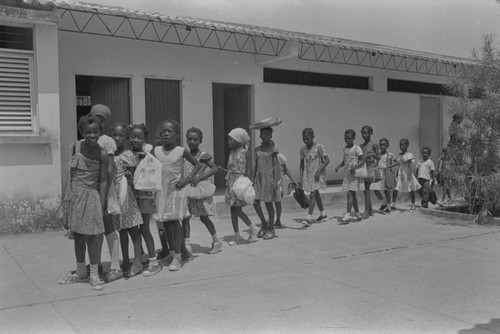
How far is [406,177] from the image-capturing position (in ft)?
32.4

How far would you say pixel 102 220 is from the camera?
4527 mm

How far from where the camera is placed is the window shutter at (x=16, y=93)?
721cm

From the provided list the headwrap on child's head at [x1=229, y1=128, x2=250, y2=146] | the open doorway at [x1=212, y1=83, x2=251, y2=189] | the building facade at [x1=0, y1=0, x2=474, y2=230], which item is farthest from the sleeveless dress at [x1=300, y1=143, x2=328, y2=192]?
the open doorway at [x1=212, y1=83, x2=251, y2=189]

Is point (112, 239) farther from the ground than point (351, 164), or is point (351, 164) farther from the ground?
point (351, 164)

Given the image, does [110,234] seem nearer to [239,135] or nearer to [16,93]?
[239,135]

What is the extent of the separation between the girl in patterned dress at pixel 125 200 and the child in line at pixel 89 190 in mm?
279

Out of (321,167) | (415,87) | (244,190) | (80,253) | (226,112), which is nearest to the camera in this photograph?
(80,253)

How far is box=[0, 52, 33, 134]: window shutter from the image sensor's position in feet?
23.7

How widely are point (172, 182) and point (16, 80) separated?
12.2ft

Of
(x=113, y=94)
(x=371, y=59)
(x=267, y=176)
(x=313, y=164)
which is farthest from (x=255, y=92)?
(x=267, y=176)

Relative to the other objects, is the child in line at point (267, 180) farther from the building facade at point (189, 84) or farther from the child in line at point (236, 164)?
the building facade at point (189, 84)

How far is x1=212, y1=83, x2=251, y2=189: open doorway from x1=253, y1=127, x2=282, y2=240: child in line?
14.5ft

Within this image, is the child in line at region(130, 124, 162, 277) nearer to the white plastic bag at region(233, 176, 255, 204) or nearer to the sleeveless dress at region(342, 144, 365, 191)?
the white plastic bag at region(233, 176, 255, 204)

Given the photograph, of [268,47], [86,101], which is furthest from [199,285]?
[268,47]
